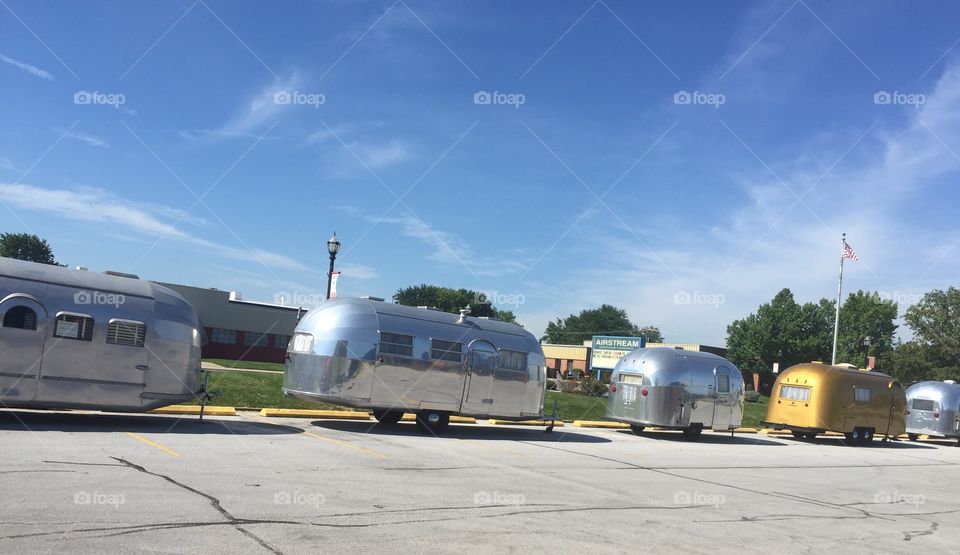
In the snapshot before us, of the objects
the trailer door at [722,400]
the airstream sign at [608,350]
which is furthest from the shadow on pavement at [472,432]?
the airstream sign at [608,350]

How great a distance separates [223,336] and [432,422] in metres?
37.9

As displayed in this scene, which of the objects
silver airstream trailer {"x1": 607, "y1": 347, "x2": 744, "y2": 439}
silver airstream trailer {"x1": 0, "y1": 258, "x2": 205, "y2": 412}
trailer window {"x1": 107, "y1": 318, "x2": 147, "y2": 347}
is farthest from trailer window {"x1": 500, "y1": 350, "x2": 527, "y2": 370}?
trailer window {"x1": 107, "y1": 318, "x2": 147, "y2": 347}

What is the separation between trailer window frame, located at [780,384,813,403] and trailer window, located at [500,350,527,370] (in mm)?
12553

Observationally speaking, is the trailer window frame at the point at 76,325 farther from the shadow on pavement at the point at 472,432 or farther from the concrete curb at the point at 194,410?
the shadow on pavement at the point at 472,432

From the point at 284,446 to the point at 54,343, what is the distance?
4348mm

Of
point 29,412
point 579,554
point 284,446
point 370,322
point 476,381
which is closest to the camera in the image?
point 579,554

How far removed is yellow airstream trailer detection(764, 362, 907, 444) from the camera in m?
26.7

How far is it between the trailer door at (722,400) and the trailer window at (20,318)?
709 inches

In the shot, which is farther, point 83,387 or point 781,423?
point 781,423

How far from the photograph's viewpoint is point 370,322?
17.1 metres

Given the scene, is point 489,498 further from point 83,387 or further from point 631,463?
point 83,387

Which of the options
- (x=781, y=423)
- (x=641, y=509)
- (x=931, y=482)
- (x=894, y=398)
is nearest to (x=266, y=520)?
(x=641, y=509)

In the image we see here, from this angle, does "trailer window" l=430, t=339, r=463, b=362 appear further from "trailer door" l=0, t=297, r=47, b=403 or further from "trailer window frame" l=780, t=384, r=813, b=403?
"trailer window frame" l=780, t=384, r=813, b=403

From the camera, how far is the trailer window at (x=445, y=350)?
17.8 m
